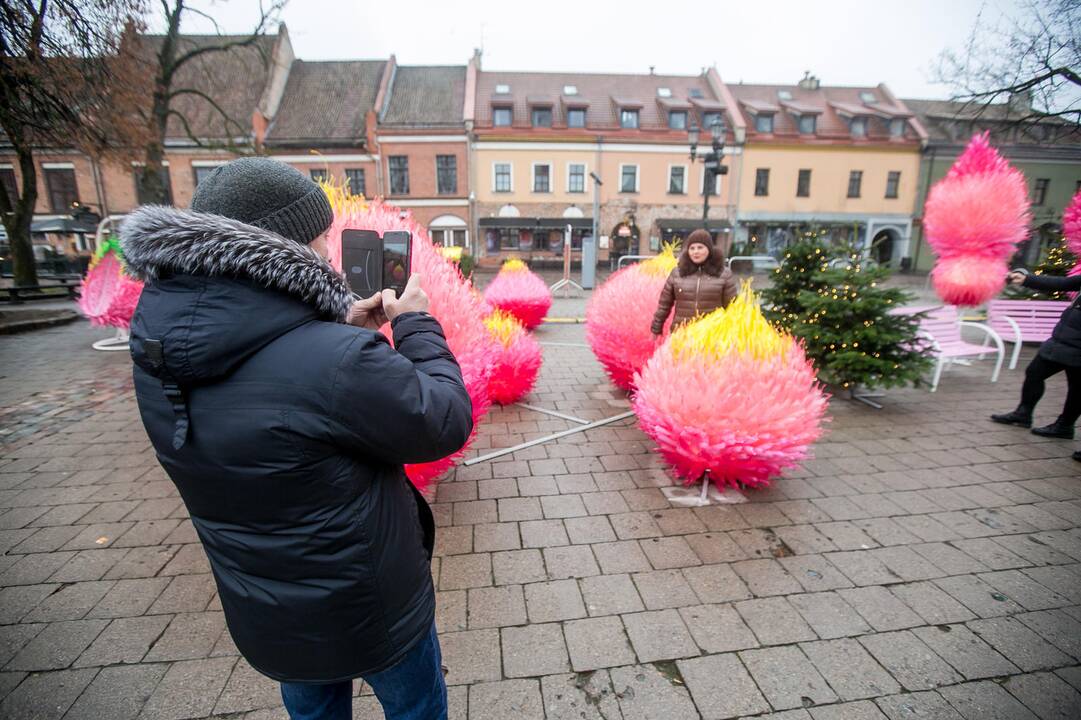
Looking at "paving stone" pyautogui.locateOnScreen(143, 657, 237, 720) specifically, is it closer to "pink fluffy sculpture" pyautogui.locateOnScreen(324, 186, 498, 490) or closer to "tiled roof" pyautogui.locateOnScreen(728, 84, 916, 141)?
"pink fluffy sculpture" pyautogui.locateOnScreen(324, 186, 498, 490)

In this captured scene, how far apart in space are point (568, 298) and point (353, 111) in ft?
72.4

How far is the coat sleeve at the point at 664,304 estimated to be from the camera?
17.1 ft

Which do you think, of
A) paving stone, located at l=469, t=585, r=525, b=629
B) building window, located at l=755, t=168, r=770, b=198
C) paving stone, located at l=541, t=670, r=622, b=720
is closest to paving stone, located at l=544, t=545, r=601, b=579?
paving stone, located at l=469, t=585, r=525, b=629

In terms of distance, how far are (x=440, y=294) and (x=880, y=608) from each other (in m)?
2.89

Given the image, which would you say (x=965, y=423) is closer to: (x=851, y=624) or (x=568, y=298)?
(x=851, y=624)

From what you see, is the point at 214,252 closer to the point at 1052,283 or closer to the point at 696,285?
the point at 696,285

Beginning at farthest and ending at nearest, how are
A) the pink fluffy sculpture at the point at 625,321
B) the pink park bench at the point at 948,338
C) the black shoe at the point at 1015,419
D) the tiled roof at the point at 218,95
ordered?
1. the tiled roof at the point at 218,95
2. the pink park bench at the point at 948,338
3. the pink fluffy sculpture at the point at 625,321
4. the black shoe at the point at 1015,419

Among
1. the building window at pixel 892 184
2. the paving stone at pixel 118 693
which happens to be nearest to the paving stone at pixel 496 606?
the paving stone at pixel 118 693

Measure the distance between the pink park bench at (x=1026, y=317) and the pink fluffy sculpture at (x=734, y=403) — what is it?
6.56 metres

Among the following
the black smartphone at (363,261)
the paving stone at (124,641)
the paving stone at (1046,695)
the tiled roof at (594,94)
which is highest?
the tiled roof at (594,94)

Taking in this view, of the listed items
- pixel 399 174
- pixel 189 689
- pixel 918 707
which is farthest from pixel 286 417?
pixel 399 174

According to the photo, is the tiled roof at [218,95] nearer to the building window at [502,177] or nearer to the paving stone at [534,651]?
the building window at [502,177]

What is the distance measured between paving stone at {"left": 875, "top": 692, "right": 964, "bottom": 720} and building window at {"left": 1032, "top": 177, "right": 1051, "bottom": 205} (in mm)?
41039

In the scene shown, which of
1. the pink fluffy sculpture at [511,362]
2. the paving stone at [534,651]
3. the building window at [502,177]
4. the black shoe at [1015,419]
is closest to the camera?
the paving stone at [534,651]
